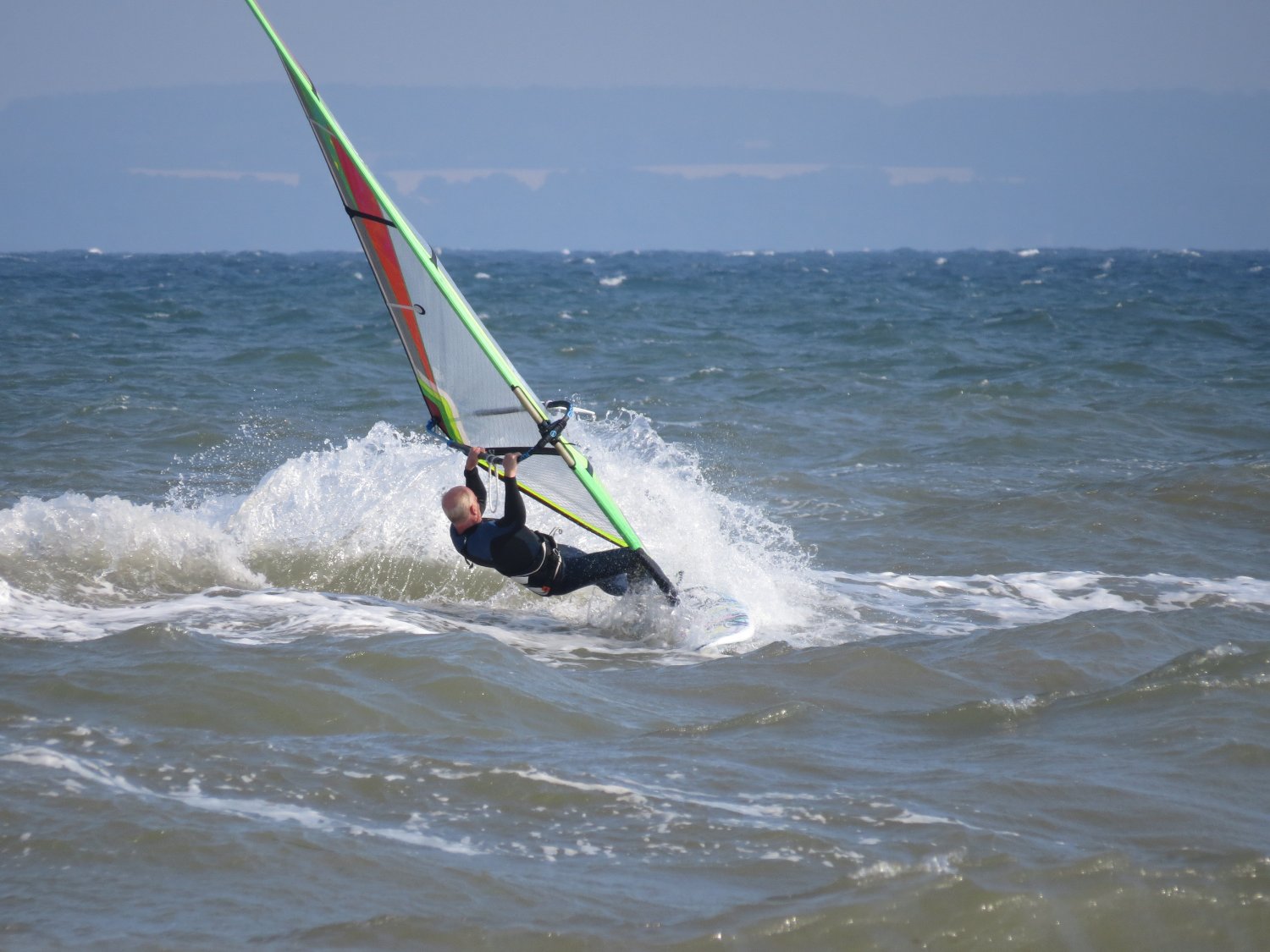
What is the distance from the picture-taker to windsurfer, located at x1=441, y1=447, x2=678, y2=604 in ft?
18.0

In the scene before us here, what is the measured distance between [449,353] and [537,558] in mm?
1006

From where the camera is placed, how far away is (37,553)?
6.78 m

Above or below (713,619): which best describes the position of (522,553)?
above

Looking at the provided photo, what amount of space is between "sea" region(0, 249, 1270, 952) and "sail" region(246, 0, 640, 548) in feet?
2.31

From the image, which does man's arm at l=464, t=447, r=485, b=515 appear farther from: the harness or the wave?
the wave

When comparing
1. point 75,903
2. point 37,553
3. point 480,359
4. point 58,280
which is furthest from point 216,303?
point 75,903

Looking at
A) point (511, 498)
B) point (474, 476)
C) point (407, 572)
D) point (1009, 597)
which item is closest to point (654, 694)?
point (511, 498)

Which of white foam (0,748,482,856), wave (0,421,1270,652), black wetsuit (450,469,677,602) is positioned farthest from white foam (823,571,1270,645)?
white foam (0,748,482,856)

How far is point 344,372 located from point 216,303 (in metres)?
12.6

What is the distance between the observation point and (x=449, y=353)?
5.64m

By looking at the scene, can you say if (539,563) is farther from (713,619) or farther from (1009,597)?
(1009,597)

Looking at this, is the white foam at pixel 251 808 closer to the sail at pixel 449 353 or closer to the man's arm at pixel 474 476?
the man's arm at pixel 474 476

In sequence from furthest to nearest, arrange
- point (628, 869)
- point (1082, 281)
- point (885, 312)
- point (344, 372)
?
point (1082, 281), point (885, 312), point (344, 372), point (628, 869)

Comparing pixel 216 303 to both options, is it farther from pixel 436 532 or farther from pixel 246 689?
pixel 246 689
